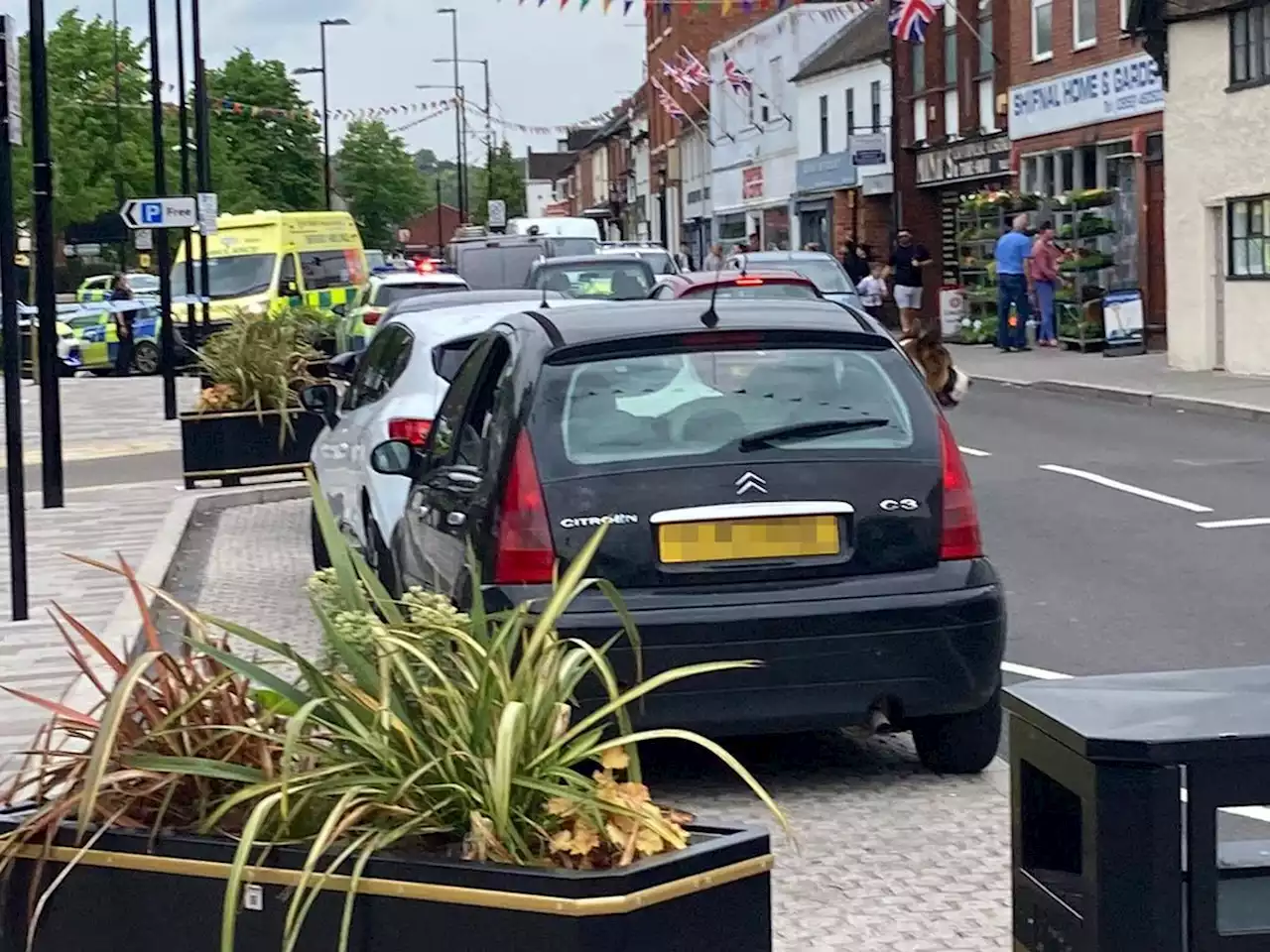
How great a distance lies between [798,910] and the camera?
540cm

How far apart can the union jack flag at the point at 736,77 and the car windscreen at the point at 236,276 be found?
74.4 ft

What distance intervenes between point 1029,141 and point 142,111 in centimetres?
4812

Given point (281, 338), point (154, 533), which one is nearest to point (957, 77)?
point (281, 338)

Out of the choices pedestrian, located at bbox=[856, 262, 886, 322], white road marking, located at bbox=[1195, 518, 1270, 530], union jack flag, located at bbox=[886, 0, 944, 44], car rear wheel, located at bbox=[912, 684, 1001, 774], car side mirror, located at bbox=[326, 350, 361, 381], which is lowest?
car rear wheel, located at bbox=[912, 684, 1001, 774]

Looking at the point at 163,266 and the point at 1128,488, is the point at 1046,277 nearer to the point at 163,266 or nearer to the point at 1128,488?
the point at 163,266

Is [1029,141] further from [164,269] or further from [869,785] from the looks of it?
[869,785]

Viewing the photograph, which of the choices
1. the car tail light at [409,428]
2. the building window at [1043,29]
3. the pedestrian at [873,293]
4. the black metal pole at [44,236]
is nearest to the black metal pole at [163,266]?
the black metal pole at [44,236]

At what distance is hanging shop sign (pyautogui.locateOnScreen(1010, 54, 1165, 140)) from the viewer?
29.6m

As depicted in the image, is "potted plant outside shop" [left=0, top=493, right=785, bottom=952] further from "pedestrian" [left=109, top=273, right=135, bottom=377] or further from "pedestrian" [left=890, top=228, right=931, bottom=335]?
"pedestrian" [left=109, top=273, right=135, bottom=377]

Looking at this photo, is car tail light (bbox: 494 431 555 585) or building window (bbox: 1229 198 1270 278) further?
building window (bbox: 1229 198 1270 278)

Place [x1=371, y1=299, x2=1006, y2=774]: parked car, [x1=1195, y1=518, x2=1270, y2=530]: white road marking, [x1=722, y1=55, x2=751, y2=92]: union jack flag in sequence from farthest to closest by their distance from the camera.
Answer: [x1=722, y1=55, x2=751, y2=92]: union jack flag < [x1=1195, y1=518, x2=1270, y2=530]: white road marking < [x1=371, y1=299, x2=1006, y2=774]: parked car

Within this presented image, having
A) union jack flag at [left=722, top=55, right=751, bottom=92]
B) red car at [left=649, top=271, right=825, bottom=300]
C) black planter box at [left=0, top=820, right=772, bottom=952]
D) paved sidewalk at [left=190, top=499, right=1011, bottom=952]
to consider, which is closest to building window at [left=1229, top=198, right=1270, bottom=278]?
red car at [left=649, top=271, right=825, bottom=300]

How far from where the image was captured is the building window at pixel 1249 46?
76.8ft

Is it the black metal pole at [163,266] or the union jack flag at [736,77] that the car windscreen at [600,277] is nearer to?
the black metal pole at [163,266]
